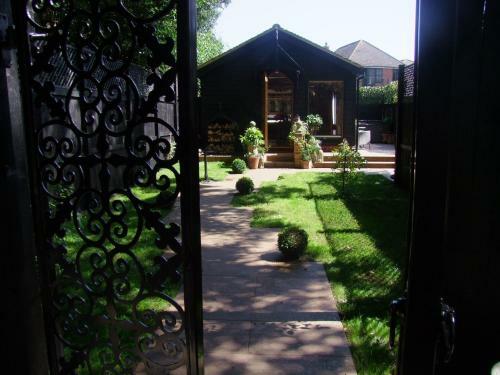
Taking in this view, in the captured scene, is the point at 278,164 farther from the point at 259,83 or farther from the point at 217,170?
the point at 259,83

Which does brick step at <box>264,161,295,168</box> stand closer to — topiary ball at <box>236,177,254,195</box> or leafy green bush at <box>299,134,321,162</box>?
leafy green bush at <box>299,134,321,162</box>

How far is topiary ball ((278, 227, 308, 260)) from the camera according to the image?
669 cm

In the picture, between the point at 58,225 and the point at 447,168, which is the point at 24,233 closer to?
the point at 58,225

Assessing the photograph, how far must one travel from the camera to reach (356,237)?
7898 mm

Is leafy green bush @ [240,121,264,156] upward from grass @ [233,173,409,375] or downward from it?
upward

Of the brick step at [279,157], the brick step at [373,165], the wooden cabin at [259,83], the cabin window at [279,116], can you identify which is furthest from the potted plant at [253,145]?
the cabin window at [279,116]

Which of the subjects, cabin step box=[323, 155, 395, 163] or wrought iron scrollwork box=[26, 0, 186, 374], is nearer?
wrought iron scrollwork box=[26, 0, 186, 374]

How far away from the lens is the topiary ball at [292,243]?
669 centimetres

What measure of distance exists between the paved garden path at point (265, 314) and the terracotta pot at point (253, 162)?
9973mm

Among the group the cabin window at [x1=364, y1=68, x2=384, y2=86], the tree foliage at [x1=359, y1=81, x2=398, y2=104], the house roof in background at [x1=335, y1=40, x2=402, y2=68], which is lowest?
the tree foliage at [x1=359, y1=81, x2=398, y2=104]

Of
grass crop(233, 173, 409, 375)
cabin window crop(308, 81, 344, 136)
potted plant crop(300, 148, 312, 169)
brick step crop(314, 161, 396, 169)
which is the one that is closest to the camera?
grass crop(233, 173, 409, 375)

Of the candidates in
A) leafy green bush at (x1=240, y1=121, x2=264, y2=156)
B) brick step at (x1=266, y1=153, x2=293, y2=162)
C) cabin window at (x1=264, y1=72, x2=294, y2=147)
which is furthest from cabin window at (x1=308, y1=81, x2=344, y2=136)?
leafy green bush at (x1=240, y1=121, x2=264, y2=156)

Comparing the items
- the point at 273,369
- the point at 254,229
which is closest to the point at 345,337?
the point at 273,369

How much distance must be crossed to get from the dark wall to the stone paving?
13.6 metres
